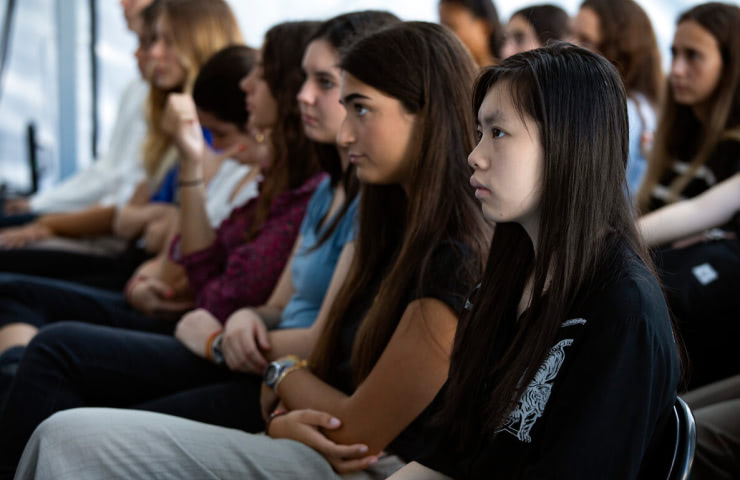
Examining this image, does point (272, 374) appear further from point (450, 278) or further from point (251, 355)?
point (450, 278)

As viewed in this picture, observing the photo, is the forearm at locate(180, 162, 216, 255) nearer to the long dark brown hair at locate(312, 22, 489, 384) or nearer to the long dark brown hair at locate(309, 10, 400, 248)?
the long dark brown hair at locate(309, 10, 400, 248)

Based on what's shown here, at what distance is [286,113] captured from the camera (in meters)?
2.02

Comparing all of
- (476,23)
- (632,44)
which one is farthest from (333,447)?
(476,23)

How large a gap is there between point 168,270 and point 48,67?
4.24 meters

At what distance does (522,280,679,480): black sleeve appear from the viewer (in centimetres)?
82

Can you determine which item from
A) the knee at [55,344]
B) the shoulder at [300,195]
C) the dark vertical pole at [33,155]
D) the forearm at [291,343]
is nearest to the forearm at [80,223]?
the shoulder at [300,195]

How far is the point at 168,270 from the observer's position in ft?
7.77

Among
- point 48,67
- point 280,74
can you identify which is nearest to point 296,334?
point 280,74

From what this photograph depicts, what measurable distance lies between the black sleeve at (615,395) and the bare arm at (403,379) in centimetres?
36

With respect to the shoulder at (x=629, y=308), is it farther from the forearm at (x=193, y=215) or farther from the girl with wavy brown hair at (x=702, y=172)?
the forearm at (x=193, y=215)

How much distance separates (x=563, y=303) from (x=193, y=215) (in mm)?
1524

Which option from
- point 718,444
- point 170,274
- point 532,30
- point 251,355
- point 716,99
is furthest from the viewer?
point 532,30

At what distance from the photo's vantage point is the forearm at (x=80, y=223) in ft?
10.4

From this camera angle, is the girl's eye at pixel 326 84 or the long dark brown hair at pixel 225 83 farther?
the long dark brown hair at pixel 225 83
